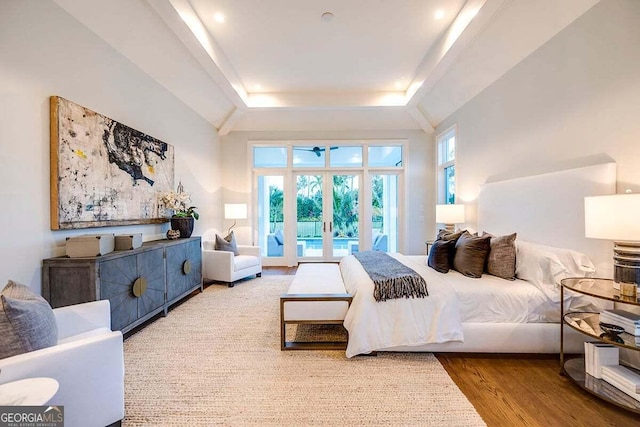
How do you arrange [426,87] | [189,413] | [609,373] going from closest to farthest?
[189,413] → [609,373] → [426,87]

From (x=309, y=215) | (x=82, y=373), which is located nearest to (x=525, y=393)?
(x=82, y=373)

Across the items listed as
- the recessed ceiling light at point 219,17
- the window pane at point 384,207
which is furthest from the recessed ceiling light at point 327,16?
the window pane at point 384,207

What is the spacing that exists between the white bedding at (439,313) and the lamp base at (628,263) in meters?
0.54

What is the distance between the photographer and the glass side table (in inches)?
64.0

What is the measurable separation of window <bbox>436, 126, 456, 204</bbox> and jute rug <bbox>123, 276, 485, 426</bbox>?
3.57m

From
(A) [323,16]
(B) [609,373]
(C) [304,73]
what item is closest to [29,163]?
(A) [323,16]

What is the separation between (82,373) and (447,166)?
5498 mm

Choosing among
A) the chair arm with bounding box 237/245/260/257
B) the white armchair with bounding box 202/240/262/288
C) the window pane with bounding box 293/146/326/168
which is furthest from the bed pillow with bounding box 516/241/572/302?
the window pane with bounding box 293/146/326/168

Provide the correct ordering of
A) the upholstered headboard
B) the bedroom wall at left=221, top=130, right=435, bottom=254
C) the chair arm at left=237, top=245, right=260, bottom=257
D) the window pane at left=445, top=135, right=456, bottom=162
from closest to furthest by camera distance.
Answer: the upholstered headboard → the window pane at left=445, top=135, right=456, bottom=162 → the chair arm at left=237, top=245, right=260, bottom=257 → the bedroom wall at left=221, top=130, right=435, bottom=254

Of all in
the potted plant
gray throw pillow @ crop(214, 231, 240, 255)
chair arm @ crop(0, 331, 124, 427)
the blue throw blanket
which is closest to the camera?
chair arm @ crop(0, 331, 124, 427)

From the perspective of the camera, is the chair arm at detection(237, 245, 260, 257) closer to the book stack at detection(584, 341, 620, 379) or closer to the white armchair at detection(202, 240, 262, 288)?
the white armchair at detection(202, 240, 262, 288)

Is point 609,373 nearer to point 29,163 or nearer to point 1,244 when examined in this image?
point 1,244

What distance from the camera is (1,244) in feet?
6.15

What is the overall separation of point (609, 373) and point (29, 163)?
14.5ft
